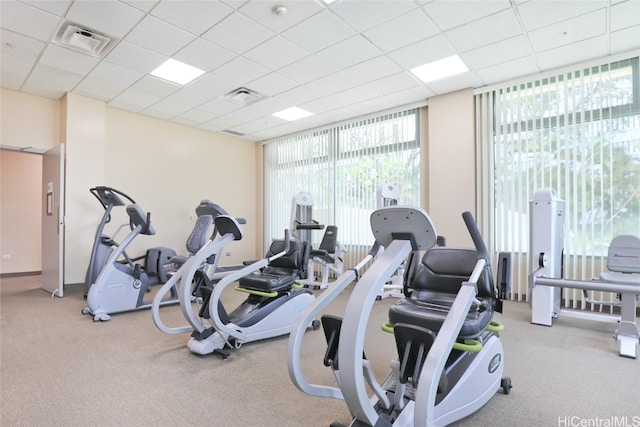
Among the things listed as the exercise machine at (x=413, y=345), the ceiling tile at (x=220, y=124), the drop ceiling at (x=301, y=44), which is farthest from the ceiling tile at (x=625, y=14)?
the ceiling tile at (x=220, y=124)

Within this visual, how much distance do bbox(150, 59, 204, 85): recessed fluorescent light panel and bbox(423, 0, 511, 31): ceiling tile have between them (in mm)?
3015

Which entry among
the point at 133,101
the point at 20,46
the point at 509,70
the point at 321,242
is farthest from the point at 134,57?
the point at 509,70

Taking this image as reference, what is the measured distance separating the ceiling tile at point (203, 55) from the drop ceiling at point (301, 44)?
0.02 m

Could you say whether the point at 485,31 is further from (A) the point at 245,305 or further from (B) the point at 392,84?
(A) the point at 245,305

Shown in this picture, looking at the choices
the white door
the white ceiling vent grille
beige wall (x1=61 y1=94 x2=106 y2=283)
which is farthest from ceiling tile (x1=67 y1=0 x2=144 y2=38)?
beige wall (x1=61 y1=94 x2=106 y2=283)

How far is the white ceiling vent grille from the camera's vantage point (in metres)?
3.70

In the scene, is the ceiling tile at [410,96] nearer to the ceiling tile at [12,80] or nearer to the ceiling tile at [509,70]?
the ceiling tile at [509,70]

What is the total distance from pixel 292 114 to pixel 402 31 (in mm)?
3102

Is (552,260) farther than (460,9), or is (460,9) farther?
(552,260)

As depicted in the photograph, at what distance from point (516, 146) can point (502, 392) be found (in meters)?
3.75

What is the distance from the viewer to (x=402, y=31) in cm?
369

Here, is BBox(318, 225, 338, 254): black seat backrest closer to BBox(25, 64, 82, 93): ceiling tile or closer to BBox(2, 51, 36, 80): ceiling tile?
BBox(25, 64, 82, 93): ceiling tile

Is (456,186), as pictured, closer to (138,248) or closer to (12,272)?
(138,248)

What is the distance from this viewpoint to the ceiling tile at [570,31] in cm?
344
